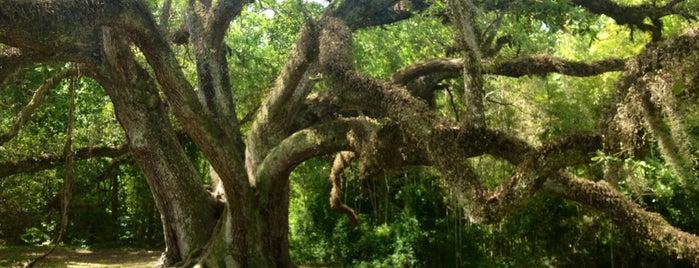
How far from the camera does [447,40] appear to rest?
1052 cm

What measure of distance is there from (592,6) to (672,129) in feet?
15.4

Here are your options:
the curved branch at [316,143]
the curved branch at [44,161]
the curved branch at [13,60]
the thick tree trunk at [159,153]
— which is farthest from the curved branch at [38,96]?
the curved branch at [316,143]

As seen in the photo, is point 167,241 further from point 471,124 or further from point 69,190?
point 471,124

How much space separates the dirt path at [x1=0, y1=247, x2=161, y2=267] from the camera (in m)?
11.4

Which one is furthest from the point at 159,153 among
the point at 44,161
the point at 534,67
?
the point at 534,67

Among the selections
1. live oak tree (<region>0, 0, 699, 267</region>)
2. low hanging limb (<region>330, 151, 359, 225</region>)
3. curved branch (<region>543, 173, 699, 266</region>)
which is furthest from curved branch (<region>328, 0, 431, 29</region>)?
curved branch (<region>543, 173, 699, 266</region>)

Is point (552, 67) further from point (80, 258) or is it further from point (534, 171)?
point (80, 258)

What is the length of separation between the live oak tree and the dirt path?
306 centimetres

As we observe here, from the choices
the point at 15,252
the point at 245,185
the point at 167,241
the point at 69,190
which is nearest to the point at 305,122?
the point at 245,185

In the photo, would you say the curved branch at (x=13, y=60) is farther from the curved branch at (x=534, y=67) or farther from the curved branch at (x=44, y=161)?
the curved branch at (x=534, y=67)

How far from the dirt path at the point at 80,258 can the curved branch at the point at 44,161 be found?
211 centimetres

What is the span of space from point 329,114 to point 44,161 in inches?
181

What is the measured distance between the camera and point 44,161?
9250 millimetres

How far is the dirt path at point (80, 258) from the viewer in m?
11.4
